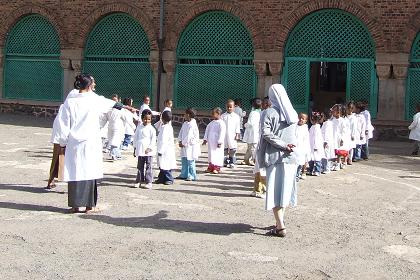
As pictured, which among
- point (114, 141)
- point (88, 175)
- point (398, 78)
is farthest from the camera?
point (398, 78)

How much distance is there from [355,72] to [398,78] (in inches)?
48.9

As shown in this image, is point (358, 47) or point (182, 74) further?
point (182, 74)

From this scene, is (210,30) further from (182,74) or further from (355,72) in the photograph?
(355,72)

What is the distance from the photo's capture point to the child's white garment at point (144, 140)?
999 cm

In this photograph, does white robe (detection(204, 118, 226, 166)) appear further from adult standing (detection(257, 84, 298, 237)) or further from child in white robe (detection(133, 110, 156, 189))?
adult standing (detection(257, 84, 298, 237))

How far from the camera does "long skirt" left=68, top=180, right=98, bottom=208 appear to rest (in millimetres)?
7781

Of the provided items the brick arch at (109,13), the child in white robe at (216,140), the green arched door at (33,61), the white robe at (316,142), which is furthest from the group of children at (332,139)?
the green arched door at (33,61)

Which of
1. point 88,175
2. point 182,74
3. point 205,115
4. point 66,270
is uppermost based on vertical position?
point 182,74

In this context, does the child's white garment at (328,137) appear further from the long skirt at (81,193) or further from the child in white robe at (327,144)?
the long skirt at (81,193)

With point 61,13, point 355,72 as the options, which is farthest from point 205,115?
point 61,13

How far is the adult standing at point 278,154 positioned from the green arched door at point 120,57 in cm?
1385

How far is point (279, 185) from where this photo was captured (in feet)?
22.7

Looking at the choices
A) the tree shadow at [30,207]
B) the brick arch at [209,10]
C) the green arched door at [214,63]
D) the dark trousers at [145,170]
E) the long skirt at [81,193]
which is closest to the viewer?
the long skirt at [81,193]

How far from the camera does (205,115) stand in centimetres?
1973
